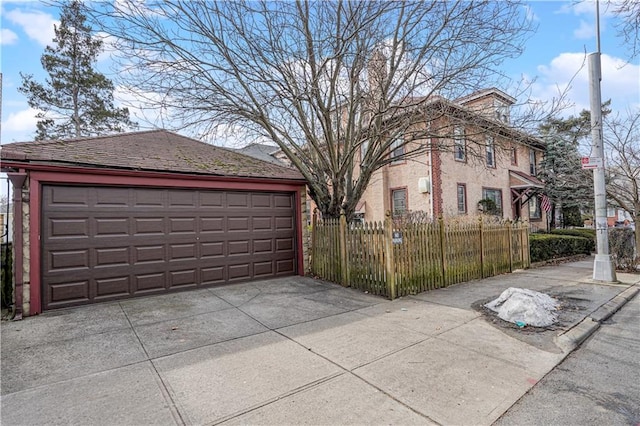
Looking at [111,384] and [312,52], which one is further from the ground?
[312,52]

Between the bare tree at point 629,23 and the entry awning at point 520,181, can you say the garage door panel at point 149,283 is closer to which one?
the bare tree at point 629,23

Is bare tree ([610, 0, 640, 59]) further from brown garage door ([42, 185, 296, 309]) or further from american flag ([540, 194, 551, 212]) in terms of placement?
american flag ([540, 194, 551, 212])

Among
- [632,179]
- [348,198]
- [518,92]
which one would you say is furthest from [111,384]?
[632,179]

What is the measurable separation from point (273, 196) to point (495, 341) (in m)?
6.11

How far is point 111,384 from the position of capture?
3264 mm

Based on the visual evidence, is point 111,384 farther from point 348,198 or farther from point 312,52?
point 312,52

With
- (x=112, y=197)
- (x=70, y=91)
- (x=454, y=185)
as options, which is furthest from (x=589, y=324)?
(x=70, y=91)

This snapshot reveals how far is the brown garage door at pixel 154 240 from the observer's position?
19.9 feet

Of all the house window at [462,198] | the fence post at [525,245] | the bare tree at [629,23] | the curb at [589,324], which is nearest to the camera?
the curb at [589,324]

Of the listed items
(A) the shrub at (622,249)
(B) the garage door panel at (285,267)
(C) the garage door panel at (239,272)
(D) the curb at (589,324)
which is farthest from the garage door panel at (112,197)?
(A) the shrub at (622,249)

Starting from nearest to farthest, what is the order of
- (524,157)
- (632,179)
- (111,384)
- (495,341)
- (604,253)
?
(111,384) < (495,341) < (604,253) < (632,179) < (524,157)

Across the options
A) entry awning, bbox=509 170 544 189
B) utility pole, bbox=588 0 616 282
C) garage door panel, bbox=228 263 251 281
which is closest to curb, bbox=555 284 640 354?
utility pole, bbox=588 0 616 282

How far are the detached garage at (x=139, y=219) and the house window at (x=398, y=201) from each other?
7507 millimetres

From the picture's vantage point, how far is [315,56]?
303 inches
